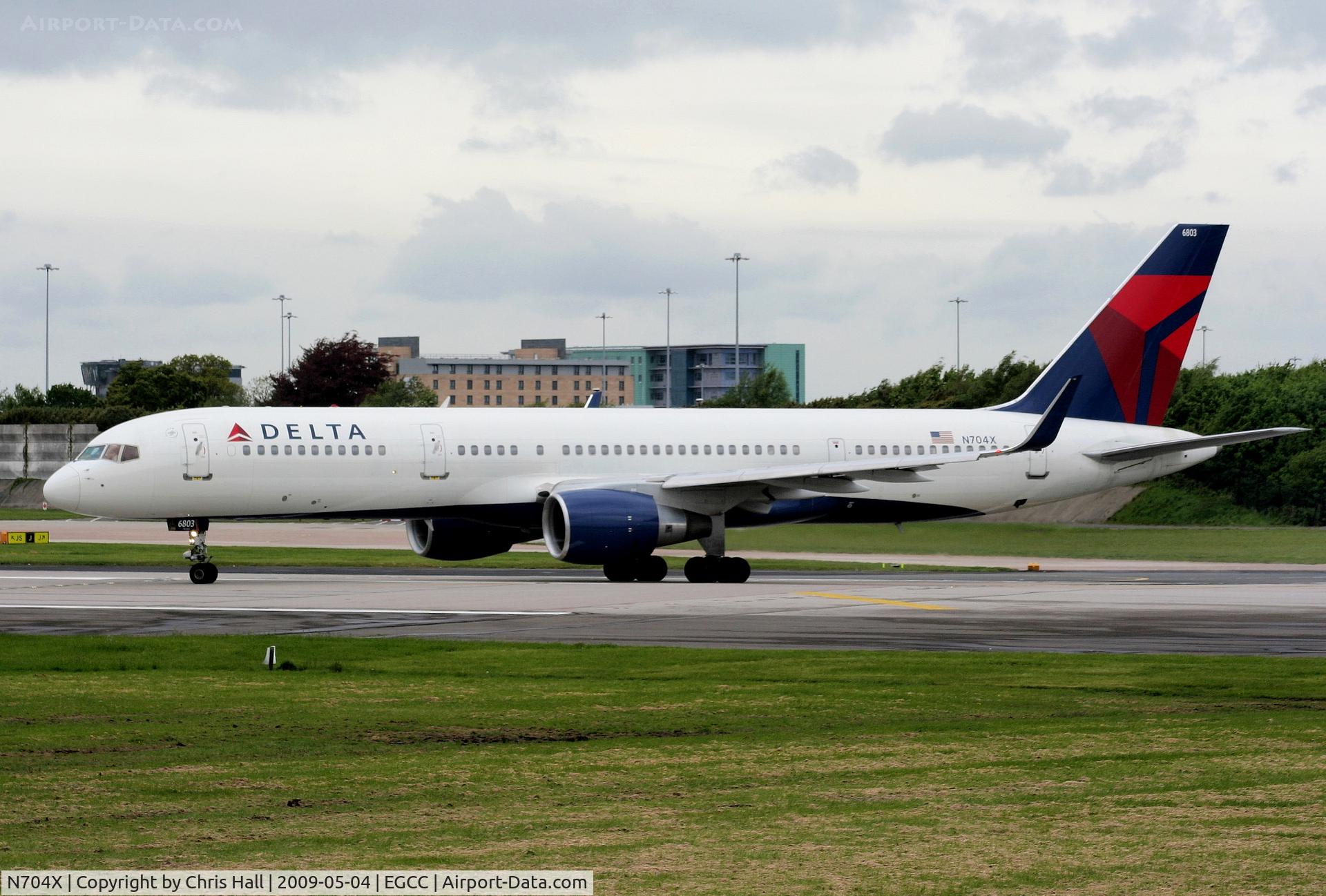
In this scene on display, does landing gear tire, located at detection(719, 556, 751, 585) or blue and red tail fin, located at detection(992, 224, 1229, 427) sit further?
blue and red tail fin, located at detection(992, 224, 1229, 427)

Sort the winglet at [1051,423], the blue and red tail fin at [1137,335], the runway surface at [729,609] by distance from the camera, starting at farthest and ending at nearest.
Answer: the blue and red tail fin at [1137,335] < the winglet at [1051,423] < the runway surface at [729,609]

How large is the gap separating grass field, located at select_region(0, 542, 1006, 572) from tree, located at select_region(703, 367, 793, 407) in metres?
43.2

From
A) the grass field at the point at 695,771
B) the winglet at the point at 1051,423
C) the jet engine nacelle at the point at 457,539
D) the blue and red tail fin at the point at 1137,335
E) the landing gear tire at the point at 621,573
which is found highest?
the blue and red tail fin at the point at 1137,335

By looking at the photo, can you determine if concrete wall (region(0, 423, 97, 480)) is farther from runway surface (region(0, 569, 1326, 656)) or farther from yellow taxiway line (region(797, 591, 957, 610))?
yellow taxiway line (region(797, 591, 957, 610))

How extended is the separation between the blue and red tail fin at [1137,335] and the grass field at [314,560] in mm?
5035

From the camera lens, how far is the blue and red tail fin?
137ft

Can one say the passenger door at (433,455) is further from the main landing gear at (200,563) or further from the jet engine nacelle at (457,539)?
the main landing gear at (200,563)

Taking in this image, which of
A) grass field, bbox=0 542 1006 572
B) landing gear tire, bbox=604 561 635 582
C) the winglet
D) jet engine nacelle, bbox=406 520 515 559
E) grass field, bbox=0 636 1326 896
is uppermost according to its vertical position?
the winglet

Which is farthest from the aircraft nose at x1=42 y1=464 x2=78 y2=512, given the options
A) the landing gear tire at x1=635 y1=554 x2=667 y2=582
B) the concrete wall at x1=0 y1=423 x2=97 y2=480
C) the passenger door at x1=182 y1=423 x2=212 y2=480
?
the concrete wall at x1=0 y1=423 x2=97 y2=480

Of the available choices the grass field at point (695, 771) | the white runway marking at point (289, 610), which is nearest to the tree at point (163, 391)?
the white runway marking at point (289, 610)

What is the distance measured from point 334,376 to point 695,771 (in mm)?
98124

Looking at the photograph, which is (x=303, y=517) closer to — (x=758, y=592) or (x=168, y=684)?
(x=758, y=592)

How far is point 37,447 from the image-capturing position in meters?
83.8

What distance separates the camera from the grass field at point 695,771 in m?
8.88
